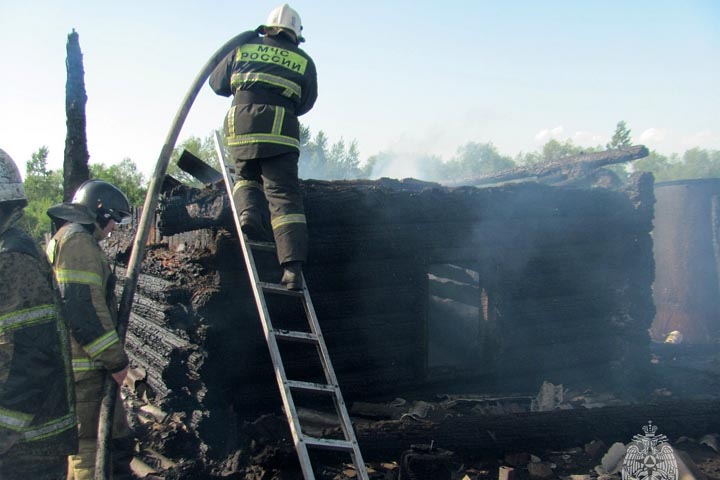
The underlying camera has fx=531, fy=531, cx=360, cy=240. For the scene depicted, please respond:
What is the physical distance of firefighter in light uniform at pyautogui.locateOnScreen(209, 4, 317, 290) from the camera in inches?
162

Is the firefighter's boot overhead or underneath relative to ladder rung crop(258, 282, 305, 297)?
overhead

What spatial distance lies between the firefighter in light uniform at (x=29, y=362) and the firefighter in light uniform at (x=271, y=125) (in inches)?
63.2

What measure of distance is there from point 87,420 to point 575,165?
8.22 meters

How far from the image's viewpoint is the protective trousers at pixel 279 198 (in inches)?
159

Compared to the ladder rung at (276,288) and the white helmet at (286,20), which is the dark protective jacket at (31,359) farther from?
the white helmet at (286,20)

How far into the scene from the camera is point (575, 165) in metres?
9.13

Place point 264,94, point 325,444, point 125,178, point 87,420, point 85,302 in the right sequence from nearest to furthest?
point 85,302 → point 325,444 → point 87,420 → point 264,94 → point 125,178

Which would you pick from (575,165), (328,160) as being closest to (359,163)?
(328,160)

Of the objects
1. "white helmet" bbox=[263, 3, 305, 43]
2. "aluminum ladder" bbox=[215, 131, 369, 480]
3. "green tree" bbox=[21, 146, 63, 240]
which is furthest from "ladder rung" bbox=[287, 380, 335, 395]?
"green tree" bbox=[21, 146, 63, 240]

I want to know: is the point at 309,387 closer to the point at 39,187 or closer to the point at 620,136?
the point at 39,187

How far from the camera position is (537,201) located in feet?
23.4

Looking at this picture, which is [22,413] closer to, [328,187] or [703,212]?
[328,187]

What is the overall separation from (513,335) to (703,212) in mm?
9618

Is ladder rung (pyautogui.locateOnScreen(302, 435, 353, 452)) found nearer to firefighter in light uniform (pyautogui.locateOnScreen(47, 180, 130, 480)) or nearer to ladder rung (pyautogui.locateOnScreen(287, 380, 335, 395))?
ladder rung (pyautogui.locateOnScreen(287, 380, 335, 395))
